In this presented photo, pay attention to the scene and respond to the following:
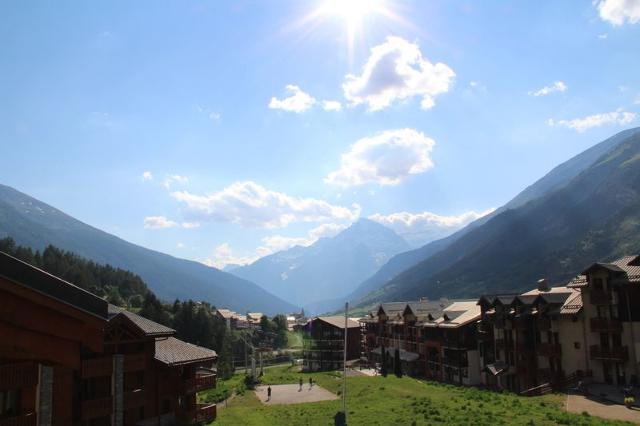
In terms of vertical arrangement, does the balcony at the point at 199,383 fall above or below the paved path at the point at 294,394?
above

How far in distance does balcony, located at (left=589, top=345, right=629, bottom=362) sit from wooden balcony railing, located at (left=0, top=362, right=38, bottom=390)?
5693cm

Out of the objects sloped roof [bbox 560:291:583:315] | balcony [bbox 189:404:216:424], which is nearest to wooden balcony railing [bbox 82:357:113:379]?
balcony [bbox 189:404:216:424]

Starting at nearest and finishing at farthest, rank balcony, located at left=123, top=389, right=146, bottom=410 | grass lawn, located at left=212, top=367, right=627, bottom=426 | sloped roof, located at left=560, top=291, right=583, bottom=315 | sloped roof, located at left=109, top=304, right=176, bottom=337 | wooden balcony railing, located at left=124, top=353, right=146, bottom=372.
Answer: grass lawn, located at left=212, top=367, right=627, bottom=426 < wooden balcony railing, located at left=124, top=353, right=146, bottom=372 < sloped roof, located at left=109, top=304, right=176, bottom=337 < balcony, located at left=123, top=389, right=146, bottom=410 < sloped roof, located at left=560, top=291, right=583, bottom=315

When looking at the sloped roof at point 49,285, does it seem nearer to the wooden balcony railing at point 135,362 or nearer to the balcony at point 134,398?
the wooden balcony railing at point 135,362

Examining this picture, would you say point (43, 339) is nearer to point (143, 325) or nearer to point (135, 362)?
point (135, 362)

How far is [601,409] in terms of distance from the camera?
130ft

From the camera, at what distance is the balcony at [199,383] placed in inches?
1875

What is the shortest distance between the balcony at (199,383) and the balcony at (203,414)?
6.55 ft

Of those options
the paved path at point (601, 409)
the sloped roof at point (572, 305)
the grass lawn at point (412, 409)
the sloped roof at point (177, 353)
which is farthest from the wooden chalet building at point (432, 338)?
the sloped roof at point (177, 353)

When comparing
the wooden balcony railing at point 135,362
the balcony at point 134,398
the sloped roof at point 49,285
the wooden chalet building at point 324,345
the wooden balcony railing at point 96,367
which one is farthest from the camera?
the wooden chalet building at point 324,345

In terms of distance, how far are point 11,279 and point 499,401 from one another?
48172 mm

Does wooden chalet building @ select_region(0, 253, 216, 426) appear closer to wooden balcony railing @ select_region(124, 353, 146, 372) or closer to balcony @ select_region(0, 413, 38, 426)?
balcony @ select_region(0, 413, 38, 426)

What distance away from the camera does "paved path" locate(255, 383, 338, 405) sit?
216ft

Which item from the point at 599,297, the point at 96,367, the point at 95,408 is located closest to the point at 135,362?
the point at 96,367
